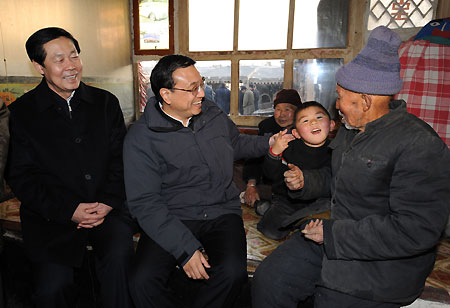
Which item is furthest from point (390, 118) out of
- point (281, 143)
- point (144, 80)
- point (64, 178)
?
point (144, 80)

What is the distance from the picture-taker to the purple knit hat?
1.32 metres

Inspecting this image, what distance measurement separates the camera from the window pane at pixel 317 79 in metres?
3.68

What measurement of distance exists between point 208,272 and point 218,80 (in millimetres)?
2934

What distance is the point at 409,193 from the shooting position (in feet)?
3.97

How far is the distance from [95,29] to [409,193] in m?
3.72

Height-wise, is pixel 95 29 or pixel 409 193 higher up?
pixel 95 29

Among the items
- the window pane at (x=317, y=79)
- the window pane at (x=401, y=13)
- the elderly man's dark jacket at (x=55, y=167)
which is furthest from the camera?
the window pane at (x=317, y=79)

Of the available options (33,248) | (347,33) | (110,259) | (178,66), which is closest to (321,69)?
(347,33)

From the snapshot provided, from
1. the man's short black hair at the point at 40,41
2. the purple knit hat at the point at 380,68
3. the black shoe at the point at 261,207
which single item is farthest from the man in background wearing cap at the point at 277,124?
the man's short black hair at the point at 40,41

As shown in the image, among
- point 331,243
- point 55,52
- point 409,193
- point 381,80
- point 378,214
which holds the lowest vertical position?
point 331,243

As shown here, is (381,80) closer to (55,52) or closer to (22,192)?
(55,52)

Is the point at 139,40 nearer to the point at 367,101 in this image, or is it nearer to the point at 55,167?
the point at 55,167

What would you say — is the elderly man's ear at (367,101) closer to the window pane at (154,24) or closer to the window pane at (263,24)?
the window pane at (263,24)

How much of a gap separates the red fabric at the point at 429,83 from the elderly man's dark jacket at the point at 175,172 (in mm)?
1339
